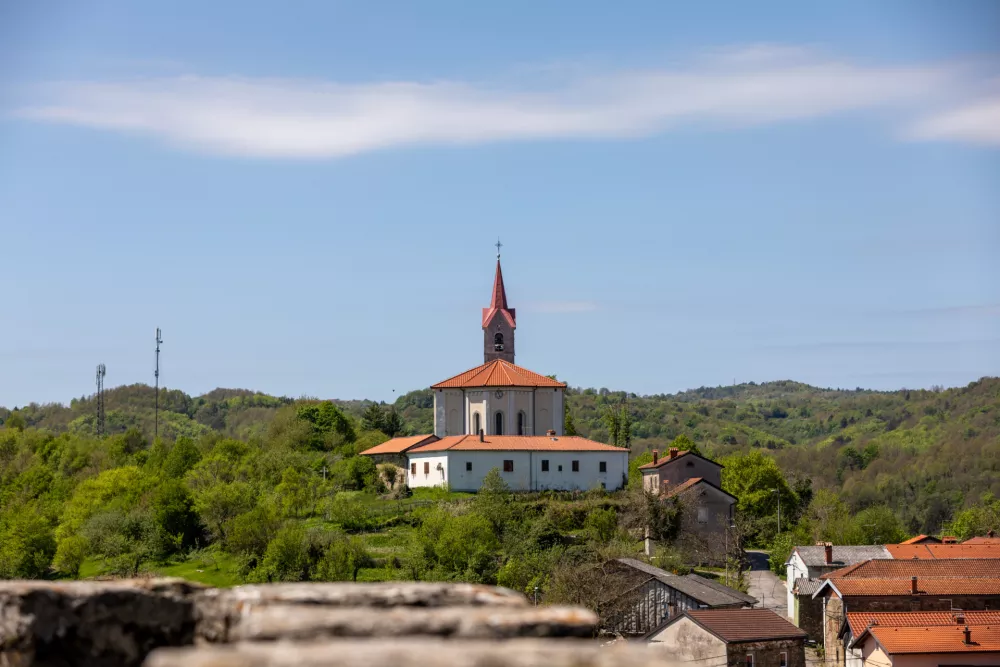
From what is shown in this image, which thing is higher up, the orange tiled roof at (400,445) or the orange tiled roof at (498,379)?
the orange tiled roof at (498,379)

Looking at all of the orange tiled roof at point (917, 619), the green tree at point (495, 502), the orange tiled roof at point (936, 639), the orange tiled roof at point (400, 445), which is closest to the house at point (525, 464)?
the green tree at point (495, 502)

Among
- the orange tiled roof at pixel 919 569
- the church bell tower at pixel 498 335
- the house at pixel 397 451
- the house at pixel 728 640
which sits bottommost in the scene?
the house at pixel 728 640

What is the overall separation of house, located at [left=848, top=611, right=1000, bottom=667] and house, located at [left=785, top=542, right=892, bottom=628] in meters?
6.33

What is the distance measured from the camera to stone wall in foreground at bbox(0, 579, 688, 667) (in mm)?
5457

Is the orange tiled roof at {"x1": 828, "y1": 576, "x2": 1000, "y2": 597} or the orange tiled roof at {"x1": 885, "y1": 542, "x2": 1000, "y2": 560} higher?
the orange tiled roof at {"x1": 885, "y1": 542, "x2": 1000, "y2": 560}

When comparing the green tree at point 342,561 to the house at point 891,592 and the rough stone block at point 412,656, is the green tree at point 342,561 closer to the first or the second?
the house at point 891,592

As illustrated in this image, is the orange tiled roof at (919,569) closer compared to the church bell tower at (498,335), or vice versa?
the orange tiled roof at (919,569)

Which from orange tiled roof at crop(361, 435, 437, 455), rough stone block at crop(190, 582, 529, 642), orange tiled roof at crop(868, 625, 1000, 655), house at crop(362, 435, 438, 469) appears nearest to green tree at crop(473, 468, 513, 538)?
house at crop(362, 435, 438, 469)

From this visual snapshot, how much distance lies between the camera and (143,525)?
316 ft

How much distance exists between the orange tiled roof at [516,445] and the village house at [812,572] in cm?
1531

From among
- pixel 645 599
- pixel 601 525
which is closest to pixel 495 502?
pixel 601 525

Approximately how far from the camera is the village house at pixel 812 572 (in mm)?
70812

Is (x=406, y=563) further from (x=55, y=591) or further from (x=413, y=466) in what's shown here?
(x=55, y=591)

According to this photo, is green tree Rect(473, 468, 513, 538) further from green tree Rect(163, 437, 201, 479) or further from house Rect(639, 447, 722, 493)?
green tree Rect(163, 437, 201, 479)
